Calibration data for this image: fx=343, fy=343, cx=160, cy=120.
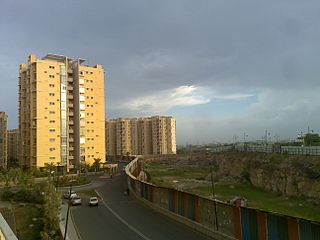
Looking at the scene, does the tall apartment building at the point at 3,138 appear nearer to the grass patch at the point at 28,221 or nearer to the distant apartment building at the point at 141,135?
the distant apartment building at the point at 141,135

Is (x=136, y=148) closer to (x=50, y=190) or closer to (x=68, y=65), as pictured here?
(x=68, y=65)

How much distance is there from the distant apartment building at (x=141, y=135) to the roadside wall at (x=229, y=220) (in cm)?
11111

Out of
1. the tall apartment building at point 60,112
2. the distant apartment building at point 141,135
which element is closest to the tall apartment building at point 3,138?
the tall apartment building at point 60,112

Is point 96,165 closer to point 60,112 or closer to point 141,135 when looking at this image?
point 60,112

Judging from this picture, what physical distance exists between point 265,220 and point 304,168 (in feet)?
122

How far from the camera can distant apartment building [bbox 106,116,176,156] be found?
136 meters

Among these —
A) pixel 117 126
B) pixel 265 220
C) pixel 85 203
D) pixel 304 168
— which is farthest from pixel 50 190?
pixel 117 126

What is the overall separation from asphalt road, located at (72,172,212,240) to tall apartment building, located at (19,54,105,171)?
42.8 m

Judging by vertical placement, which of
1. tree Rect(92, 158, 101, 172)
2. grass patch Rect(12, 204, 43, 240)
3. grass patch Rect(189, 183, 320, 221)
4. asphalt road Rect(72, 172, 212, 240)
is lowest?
grass patch Rect(189, 183, 320, 221)

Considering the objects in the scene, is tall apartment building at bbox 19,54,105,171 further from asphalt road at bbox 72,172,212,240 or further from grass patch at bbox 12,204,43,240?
asphalt road at bbox 72,172,212,240

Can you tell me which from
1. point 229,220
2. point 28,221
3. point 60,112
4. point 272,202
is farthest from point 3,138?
point 229,220

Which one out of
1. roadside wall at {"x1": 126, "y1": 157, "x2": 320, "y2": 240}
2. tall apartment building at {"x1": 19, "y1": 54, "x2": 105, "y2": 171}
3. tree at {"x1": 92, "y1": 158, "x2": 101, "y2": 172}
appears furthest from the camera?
tree at {"x1": 92, "y1": 158, "x2": 101, "y2": 172}

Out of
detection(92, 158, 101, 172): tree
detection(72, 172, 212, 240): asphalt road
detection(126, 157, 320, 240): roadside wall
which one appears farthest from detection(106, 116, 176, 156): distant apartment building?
detection(126, 157, 320, 240): roadside wall

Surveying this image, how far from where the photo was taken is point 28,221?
92.8 feet
